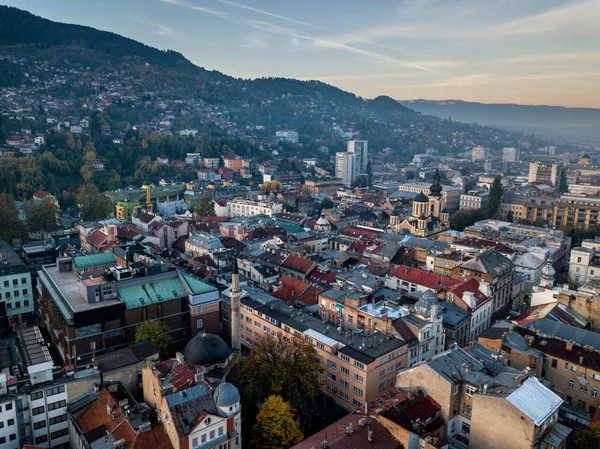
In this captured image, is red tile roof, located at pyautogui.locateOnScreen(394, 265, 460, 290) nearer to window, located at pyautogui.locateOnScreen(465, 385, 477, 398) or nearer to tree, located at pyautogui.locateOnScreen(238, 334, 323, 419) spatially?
window, located at pyautogui.locateOnScreen(465, 385, 477, 398)

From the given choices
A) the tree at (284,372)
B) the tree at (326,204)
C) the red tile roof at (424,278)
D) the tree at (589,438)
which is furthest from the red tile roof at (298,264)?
the tree at (326,204)

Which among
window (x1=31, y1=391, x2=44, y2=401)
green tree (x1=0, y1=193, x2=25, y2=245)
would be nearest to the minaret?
window (x1=31, y1=391, x2=44, y2=401)

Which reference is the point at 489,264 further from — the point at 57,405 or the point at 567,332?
the point at 57,405

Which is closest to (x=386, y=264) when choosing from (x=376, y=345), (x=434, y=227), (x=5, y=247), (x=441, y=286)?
(x=441, y=286)

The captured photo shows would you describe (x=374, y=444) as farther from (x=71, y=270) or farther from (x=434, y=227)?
(x=434, y=227)

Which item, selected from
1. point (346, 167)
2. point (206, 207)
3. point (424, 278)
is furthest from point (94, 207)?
point (346, 167)

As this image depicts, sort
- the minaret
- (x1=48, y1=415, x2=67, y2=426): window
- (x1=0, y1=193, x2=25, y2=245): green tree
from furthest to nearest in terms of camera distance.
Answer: (x1=0, y1=193, x2=25, y2=245): green tree, the minaret, (x1=48, y1=415, x2=67, y2=426): window

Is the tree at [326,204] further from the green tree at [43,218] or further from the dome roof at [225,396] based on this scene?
the dome roof at [225,396]
